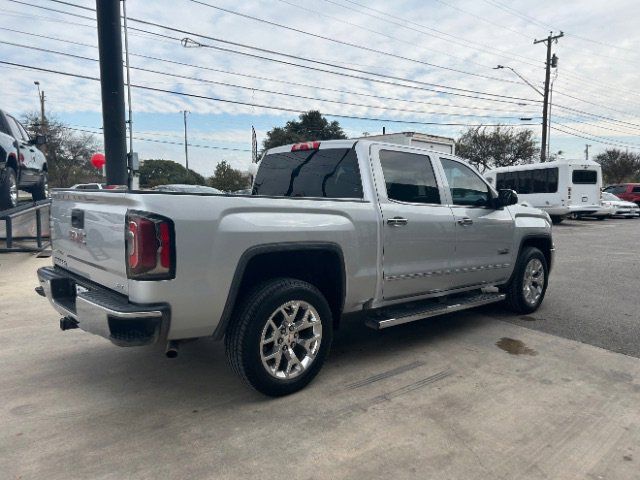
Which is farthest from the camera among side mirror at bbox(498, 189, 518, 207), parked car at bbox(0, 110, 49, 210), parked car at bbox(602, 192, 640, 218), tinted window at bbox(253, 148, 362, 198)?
parked car at bbox(602, 192, 640, 218)

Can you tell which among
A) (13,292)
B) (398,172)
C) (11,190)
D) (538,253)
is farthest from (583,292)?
(11,190)

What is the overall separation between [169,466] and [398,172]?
2954 mm

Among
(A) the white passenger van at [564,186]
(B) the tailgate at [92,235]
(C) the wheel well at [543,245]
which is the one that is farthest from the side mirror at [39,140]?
(A) the white passenger van at [564,186]

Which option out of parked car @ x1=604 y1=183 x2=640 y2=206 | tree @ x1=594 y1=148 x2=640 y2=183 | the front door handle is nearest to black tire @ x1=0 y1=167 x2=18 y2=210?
the front door handle

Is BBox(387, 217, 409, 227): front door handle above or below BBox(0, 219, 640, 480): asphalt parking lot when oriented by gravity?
above

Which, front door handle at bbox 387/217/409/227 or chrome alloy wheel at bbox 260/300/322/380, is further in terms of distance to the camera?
front door handle at bbox 387/217/409/227

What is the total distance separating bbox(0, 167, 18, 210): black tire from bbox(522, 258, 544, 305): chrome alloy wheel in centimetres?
938

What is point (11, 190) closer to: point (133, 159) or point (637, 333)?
point (133, 159)

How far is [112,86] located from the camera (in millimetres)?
10398

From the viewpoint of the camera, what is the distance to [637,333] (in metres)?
5.13

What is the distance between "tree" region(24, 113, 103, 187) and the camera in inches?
1583

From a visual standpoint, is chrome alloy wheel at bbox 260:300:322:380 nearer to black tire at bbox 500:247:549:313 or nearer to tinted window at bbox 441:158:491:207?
tinted window at bbox 441:158:491:207

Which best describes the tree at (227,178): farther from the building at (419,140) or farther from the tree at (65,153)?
the building at (419,140)

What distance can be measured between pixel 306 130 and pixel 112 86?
1686 inches
